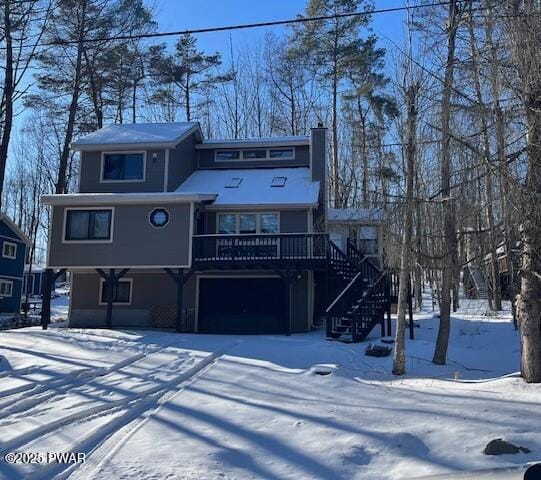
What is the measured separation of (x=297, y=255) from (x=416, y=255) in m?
8.54

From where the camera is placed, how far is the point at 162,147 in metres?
20.6

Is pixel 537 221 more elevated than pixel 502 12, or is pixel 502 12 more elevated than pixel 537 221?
pixel 502 12

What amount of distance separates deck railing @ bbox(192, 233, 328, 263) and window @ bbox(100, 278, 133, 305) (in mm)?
4072

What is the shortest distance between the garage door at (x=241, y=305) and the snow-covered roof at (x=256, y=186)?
3.03 metres

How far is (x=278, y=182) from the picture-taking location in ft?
70.2

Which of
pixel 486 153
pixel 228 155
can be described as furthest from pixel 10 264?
pixel 486 153

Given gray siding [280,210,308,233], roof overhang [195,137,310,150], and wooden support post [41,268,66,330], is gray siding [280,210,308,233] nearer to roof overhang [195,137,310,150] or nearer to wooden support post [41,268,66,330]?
roof overhang [195,137,310,150]

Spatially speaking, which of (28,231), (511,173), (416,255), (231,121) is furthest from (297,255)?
(28,231)

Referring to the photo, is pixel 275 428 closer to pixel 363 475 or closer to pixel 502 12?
pixel 363 475

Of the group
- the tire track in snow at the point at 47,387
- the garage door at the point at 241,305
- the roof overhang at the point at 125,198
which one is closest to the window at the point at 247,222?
the roof overhang at the point at 125,198

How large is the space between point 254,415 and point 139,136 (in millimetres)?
16841

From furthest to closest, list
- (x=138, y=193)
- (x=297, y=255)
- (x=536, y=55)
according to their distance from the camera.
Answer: (x=138, y=193)
(x=297, y=255)
(x=536, y=55)

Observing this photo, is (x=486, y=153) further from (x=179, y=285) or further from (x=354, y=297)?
(x=179, y=285)

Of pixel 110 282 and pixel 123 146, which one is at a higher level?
pixel 123 146
